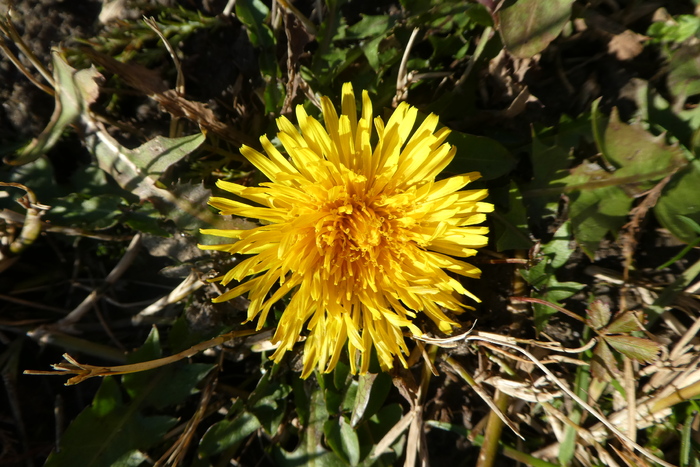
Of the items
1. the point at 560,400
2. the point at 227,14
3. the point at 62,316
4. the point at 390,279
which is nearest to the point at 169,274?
the point at 62,316

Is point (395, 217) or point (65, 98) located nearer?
point (395, 217)

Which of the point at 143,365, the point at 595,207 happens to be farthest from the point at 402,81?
the point at 143,365

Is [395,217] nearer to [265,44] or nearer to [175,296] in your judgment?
[265,44]

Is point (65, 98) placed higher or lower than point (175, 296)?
higher

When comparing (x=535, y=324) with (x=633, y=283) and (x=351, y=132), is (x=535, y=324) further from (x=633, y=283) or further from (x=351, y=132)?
(x=351, y=132)

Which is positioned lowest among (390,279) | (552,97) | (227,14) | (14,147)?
(390,279)

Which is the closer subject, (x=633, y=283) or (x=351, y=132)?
(x=351, y=132)

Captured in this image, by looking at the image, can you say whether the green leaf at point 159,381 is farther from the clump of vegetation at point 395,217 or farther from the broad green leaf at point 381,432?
the broad green leaf at point 381,432
